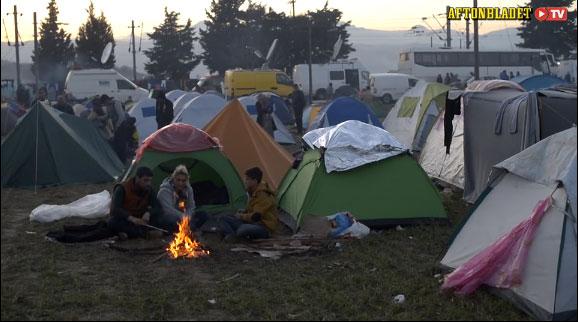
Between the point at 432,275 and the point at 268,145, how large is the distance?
5514 mm

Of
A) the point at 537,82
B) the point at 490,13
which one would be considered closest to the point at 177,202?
the point at 490,13

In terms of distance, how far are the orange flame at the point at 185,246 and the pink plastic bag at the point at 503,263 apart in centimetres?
286

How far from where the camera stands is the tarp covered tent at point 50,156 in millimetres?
12766

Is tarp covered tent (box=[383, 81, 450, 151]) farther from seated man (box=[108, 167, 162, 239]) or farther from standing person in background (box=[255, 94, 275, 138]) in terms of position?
seated man (box=[108, 167, 162, 239])

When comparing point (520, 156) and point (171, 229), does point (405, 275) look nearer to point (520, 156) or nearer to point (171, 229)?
point (520, 156)

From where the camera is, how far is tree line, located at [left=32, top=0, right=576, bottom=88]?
49219mm

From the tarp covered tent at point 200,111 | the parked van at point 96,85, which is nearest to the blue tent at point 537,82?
the tarp covered tent at point 200,111

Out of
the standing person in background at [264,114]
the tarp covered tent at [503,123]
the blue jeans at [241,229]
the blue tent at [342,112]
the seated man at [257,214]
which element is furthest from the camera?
the blue tent at [342,112]

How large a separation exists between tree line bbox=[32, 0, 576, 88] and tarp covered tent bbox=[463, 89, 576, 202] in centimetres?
3929

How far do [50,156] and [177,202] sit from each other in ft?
16.5

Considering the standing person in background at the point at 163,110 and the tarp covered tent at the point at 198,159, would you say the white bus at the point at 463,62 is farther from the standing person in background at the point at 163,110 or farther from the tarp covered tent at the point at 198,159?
the tarp covered tent at the point at 198,159

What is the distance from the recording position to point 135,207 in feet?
29.2

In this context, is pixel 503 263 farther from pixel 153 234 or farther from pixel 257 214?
pixel 153 234

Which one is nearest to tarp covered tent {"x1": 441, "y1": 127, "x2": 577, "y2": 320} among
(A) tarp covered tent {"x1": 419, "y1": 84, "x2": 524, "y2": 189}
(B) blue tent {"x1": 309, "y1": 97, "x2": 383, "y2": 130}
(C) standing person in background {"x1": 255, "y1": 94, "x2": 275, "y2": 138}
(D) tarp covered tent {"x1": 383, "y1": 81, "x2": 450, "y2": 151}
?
(A) tarp covered tent {"x1": 419, "y1": 84, "x2": 524, "y2": 189}
